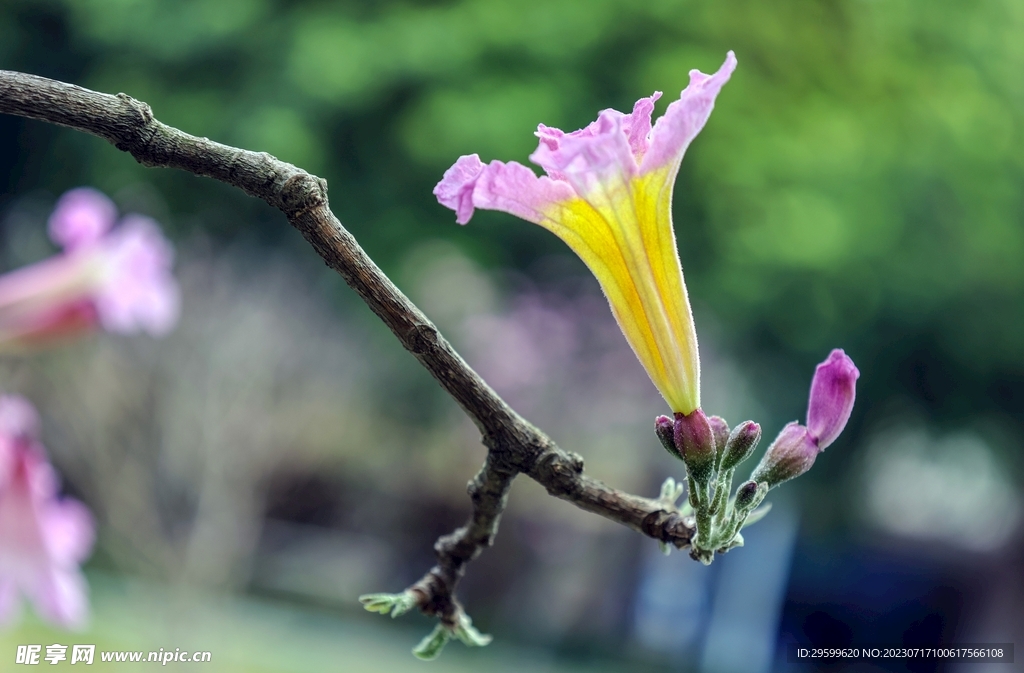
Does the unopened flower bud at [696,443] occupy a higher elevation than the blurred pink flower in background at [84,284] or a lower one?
lower

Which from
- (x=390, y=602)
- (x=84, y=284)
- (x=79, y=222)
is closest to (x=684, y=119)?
(x=390, y=602)

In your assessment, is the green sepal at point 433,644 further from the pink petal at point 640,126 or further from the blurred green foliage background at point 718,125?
the blurred green foliage background at point 718,125

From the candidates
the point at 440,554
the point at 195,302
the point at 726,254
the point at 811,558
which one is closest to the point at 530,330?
the point at 726,254

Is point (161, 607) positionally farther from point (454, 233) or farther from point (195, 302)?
point (454, 233)

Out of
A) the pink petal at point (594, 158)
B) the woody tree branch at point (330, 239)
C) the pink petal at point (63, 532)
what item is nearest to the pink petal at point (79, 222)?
the pink petal at point (63, 532)

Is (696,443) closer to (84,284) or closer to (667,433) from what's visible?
(667,433)

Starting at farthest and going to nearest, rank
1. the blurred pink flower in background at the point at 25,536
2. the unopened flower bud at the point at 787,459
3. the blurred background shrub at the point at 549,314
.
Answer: the blurred background shrub at the point at 549,314
the blurred pink flower in background at the point at 25,536
the unopened flower bud at the point at 787,459

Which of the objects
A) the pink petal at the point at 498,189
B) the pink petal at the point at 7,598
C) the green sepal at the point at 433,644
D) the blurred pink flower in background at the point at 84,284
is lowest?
the green sepal at the point at 433,644

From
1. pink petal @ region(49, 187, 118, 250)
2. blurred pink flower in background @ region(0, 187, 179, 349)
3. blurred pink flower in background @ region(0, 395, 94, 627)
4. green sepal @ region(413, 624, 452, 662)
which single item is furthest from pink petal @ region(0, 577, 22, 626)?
green sepal @ region(413, 624, 452, 662)
